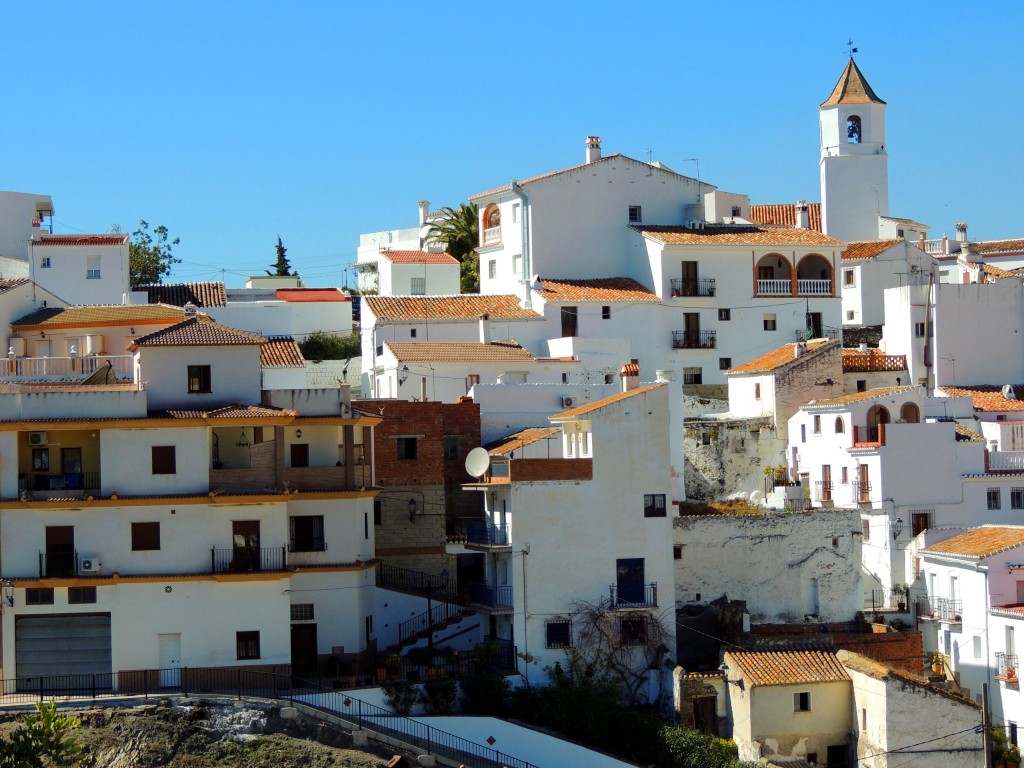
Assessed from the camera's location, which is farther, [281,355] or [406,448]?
[281,355]

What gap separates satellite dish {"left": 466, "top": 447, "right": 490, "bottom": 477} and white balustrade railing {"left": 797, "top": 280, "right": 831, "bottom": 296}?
21388 mm

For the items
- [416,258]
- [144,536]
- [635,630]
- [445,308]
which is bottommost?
[635,630]

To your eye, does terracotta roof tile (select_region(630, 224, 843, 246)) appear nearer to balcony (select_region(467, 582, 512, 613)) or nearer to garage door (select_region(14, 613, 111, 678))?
balcony (select_region(467, 582, 512, 613))

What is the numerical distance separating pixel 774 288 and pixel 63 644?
1261 inches

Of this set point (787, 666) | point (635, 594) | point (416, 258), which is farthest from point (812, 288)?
point (787, 666)

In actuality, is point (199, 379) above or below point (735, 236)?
below

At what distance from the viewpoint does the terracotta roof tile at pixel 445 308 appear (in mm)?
66938

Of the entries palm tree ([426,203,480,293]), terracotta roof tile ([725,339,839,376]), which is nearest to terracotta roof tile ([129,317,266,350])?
terracotta roof tile ([725,339,839,376])

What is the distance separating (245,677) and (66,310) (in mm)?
20130

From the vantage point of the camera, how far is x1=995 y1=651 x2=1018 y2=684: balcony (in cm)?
4956

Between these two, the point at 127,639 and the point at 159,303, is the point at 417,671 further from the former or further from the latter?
the point at 159,303

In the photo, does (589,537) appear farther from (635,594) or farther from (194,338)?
(194,338)

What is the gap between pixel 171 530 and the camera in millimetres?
48594

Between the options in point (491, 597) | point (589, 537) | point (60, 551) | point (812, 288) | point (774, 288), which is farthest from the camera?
point (812, 288)
